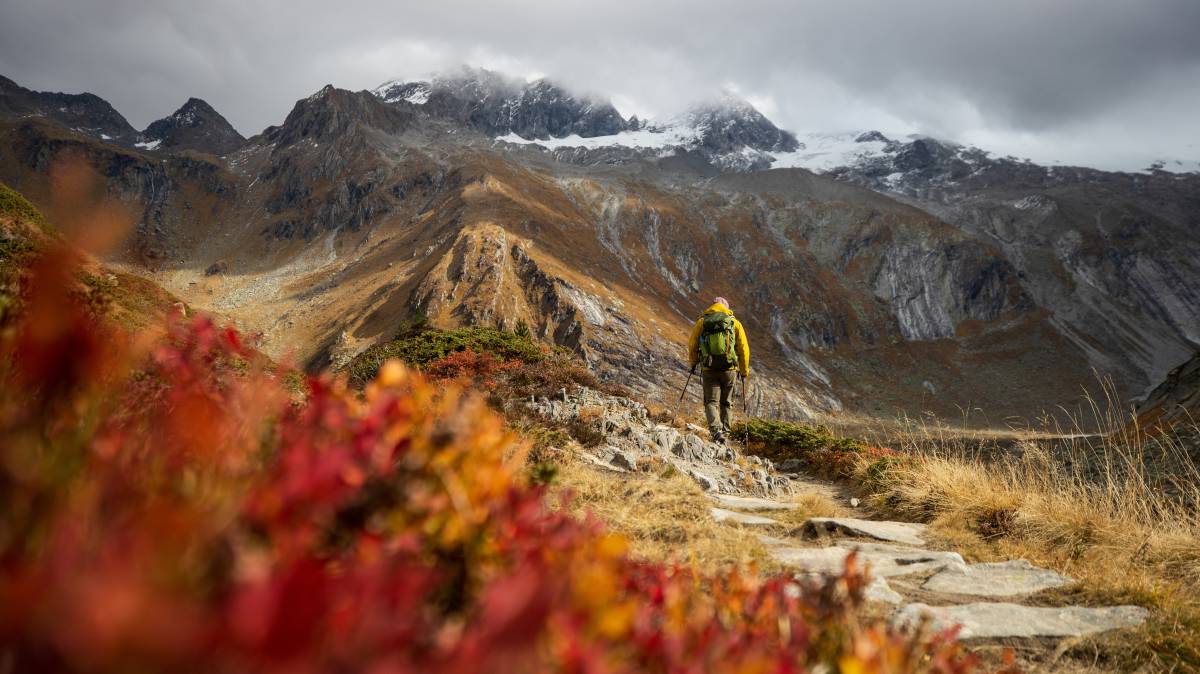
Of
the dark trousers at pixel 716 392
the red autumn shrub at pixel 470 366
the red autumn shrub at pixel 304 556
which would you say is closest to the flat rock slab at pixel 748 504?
the red autumn shrub at pixel 304 556

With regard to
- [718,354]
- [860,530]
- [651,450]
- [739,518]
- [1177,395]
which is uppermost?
[1177,395]

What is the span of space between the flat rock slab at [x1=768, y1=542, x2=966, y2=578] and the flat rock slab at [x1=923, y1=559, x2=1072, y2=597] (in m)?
0.15

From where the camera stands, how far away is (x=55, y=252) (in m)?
1.06

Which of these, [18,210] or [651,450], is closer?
[18,210]

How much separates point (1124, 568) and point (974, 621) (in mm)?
2036

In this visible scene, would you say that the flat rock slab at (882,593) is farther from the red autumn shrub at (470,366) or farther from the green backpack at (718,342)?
the red autumn shrub at (470,366)

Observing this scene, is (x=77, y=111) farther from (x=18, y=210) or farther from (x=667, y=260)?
(x=18, y=210)

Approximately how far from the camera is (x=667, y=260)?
9831 centimetres

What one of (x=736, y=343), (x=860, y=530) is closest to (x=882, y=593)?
(x=860, y=530)

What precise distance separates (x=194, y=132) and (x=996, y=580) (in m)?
231

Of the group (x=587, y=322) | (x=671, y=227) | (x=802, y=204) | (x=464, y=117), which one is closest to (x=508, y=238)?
(x=587, y=322)

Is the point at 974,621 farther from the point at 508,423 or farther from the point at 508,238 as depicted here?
the point at 508,238

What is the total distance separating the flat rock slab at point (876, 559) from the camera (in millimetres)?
4473

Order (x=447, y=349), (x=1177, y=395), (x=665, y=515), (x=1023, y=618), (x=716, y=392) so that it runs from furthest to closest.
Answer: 1. (x=1177, y=395)
2. (x=447, y=349)
3. (x=716, y=392)
4. (x=665, y=515)
5. (x=1023, y=618)
